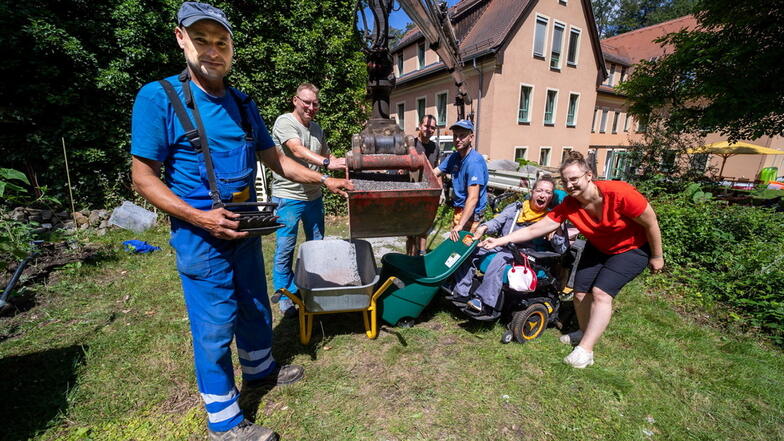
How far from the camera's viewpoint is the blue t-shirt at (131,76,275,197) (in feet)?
4.94

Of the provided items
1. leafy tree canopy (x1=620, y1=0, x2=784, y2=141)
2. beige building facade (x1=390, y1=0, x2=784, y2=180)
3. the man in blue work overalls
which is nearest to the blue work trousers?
the man in blue work overalls

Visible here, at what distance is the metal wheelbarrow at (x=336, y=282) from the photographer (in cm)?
261

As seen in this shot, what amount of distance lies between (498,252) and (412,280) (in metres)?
0.85

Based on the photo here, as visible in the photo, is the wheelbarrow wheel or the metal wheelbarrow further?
the wheelbarrow wheel

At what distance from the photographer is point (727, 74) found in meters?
6.88

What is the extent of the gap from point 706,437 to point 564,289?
147 centimetres

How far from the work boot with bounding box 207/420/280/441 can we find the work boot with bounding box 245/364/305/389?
47 centimetres

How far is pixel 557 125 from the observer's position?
16.1 m

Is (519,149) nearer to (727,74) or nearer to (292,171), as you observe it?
(727,74)

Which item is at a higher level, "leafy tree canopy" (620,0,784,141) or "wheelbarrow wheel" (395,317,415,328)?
"leafy tree canopy" (620,0,784,141)

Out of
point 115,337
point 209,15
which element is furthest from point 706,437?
point 115,337

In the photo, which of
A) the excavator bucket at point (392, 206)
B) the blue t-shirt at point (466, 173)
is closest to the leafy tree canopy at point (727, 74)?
the blue t-shirt at point (466, 173)

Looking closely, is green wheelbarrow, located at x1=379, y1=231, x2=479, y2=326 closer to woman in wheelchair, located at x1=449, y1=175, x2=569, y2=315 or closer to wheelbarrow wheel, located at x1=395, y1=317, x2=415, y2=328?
wheelbarrow wheel, located at x1=395, y1=317, x2=415, y2=328

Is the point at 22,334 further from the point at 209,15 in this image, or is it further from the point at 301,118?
the point at 209,15
